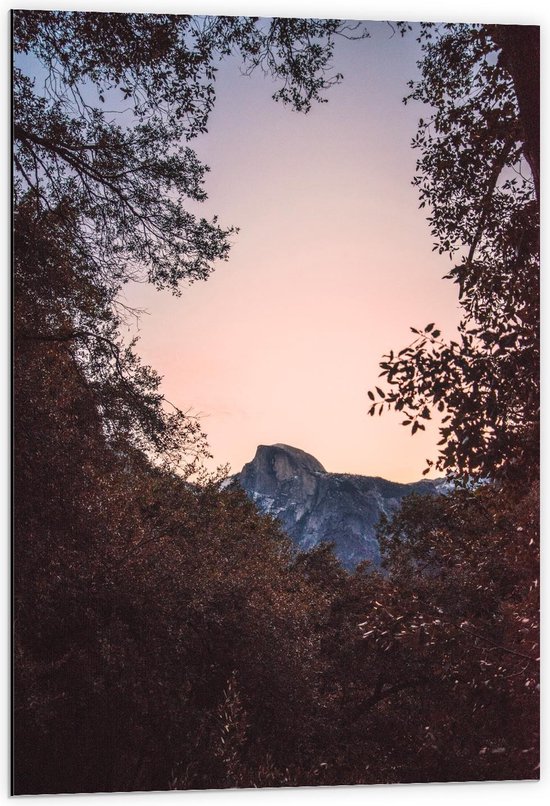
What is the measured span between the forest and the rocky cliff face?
0.51 feet

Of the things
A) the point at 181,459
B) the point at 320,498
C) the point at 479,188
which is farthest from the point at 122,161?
the point at 320,498

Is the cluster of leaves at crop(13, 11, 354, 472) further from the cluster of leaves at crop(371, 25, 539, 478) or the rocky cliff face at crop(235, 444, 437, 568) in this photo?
the cluster of leaves at crop(371, 25, 539, 478)

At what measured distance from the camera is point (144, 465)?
5449mm

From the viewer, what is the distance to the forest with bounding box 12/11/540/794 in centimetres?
471

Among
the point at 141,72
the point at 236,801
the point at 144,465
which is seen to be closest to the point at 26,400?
the point at 144,465

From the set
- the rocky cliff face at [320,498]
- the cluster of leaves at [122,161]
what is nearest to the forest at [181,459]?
the cluster of leaves at [122,161]

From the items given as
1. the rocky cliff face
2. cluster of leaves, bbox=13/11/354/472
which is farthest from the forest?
the rocky cliff face

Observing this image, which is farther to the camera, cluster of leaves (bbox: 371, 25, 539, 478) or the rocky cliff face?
the rocky cliff face

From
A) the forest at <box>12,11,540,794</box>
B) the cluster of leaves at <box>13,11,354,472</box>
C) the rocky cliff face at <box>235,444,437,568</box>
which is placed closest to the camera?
the forest at <box>12,11,540,794</box>

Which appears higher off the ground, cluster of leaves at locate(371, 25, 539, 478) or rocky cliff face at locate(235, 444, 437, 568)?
cluster of leaves at locate(371, 25, 539, 478)

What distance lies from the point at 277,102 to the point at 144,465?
8.23 feet

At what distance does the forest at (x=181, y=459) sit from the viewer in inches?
186

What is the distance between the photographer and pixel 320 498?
5.44m

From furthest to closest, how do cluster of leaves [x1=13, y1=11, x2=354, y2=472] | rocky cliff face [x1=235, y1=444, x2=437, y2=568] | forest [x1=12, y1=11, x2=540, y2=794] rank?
rocky cliff face [x1=235, y1=444, x2=437, y2=568]
cluster of leaves [x1=13, y1=11, x2=354, y2=472]
forest [x1=12, y1=11, x2=540, y2=794]
